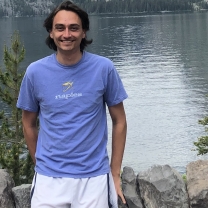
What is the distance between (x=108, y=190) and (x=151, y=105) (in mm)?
56374

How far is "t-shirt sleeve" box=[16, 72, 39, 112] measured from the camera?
13.9 ft

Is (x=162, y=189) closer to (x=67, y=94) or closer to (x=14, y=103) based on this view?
(x=67, y=94)

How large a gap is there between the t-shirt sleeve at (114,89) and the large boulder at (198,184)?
181 cm

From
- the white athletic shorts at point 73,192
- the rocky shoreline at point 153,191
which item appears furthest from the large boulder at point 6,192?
the white athletic shorts at point 73,192

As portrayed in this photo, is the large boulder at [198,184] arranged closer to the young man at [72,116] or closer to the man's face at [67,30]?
the young man at [72,116]

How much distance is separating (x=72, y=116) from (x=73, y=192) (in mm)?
684

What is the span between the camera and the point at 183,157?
1543 inches

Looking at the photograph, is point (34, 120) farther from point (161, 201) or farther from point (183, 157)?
point (183, 157)

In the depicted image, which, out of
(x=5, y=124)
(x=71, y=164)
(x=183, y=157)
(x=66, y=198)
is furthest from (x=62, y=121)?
(x=183, y=157)

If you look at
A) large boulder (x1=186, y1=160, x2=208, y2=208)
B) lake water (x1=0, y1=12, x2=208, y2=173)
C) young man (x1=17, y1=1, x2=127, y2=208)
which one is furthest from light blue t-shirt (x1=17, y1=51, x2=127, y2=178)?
lake water (x1=0, y1=12, x2=208, y2=173)

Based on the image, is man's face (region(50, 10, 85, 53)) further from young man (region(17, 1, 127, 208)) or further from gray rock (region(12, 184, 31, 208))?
gray rock (region(12, 184, 31, 208))

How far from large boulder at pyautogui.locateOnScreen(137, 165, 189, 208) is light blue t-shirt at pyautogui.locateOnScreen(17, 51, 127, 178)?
132cm

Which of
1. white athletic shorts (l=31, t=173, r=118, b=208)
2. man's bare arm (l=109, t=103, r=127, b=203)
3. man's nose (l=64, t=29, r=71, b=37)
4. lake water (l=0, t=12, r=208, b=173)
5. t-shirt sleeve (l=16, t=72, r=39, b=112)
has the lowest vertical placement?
lake water (l=0, t=12, r=208, b=173)

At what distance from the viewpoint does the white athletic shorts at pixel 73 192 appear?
4.07 metres
